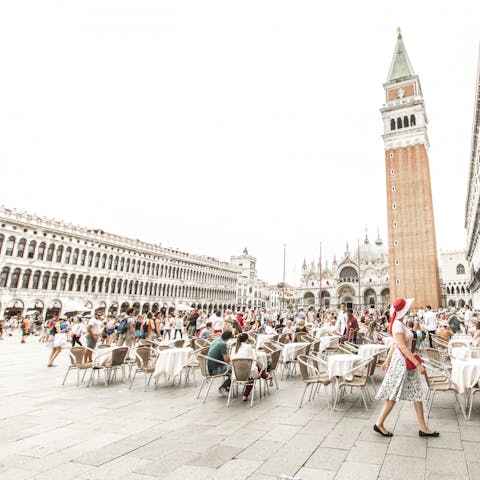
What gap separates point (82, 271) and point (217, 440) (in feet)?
131

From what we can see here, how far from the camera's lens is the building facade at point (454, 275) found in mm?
57250

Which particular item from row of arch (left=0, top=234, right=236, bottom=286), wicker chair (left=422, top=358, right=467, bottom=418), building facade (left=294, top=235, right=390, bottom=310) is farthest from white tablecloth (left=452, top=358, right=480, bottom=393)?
building facade (left=294, top=235, right=390, bottom=310)

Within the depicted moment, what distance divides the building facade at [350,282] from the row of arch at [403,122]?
2335 centimetres

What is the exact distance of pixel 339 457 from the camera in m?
3.48

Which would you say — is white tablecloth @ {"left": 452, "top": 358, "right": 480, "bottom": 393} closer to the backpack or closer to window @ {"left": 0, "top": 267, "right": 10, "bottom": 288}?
the backpack

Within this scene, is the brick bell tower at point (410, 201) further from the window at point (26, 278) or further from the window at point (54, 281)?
the window at point (26, 278)

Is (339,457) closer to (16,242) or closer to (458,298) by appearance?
(16,242)

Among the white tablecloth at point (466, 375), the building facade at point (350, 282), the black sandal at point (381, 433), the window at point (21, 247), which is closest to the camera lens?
the black sandal at point (381, 433)

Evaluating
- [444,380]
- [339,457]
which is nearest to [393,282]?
[444,380]

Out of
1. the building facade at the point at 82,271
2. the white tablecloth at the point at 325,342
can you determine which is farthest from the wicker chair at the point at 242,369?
the building facade at the point at 82,271

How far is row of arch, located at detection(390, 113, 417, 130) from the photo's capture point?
157ft

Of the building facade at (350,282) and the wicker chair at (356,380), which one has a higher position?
the building facade at (350,282)

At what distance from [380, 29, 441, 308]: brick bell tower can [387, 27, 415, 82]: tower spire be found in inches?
45.4

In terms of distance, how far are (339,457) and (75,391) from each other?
5.23 metres
